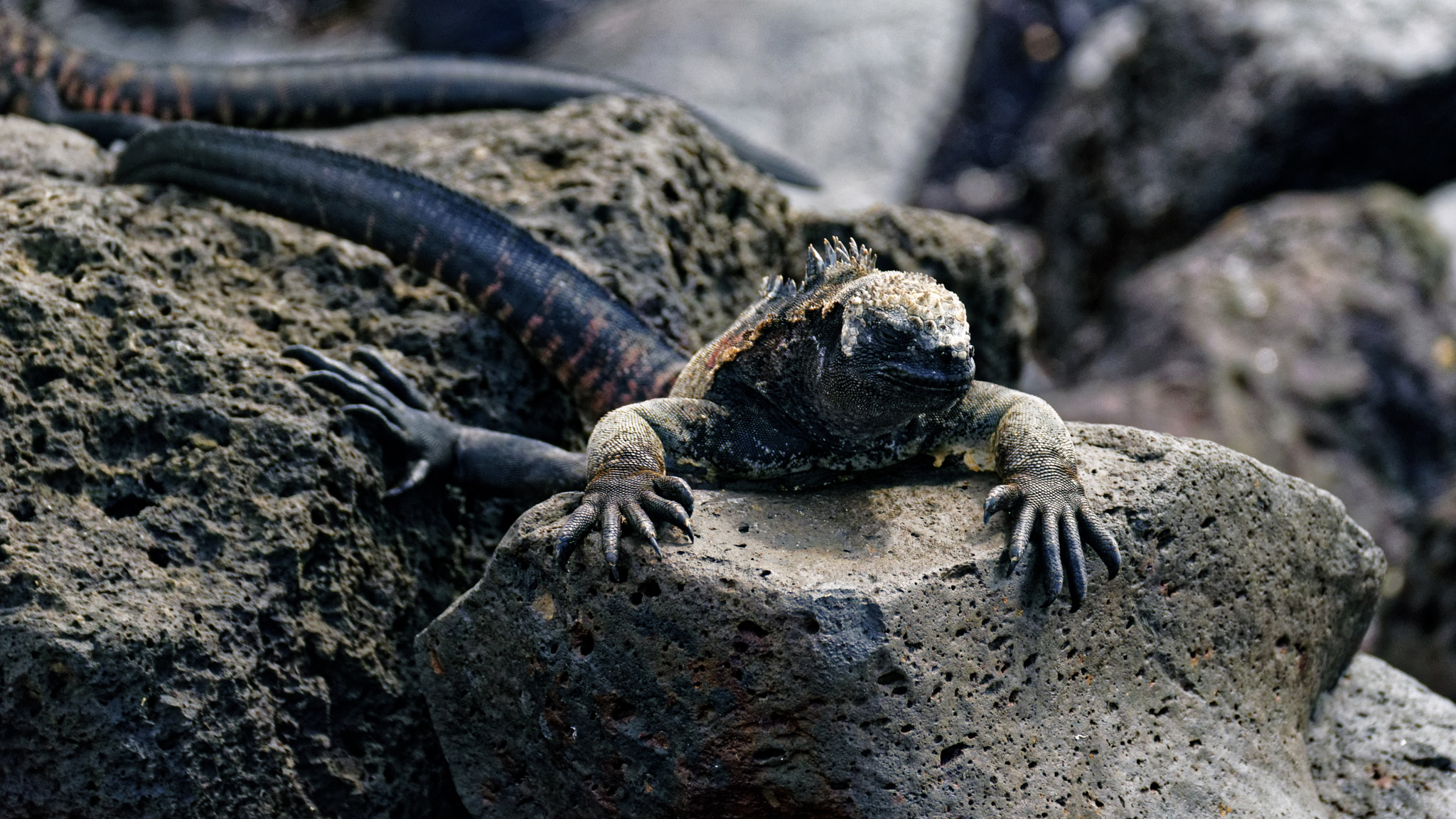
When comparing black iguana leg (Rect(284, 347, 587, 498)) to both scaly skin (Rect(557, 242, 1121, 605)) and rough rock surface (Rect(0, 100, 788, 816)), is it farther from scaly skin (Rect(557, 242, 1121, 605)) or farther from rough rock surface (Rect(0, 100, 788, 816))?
scaly skin (Rect(557, 242, 1121, 605))

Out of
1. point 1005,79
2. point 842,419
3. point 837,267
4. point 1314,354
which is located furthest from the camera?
point 1005,79

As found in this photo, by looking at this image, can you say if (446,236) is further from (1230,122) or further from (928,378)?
(1230,122)

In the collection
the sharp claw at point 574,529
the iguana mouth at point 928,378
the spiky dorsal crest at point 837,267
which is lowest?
the sharp claw at point 574,529

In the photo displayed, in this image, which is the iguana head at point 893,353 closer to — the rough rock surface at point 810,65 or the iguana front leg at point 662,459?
the iguana front leg at point 662,459

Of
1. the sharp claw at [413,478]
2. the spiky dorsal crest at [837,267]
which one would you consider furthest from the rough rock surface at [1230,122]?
the sharp claw at [413,478]

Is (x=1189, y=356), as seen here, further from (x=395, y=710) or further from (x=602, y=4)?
(x=602, y=4)

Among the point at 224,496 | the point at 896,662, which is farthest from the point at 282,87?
the point at 896,662
